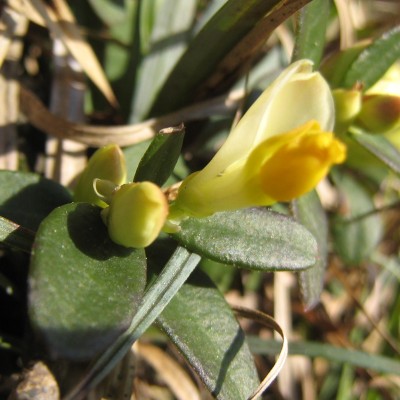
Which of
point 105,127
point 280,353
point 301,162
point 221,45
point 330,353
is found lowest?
point 330,353

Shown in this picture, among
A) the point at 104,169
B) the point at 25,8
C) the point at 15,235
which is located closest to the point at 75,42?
the point at 25,8

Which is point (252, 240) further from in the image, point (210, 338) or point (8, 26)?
point (8, 26)


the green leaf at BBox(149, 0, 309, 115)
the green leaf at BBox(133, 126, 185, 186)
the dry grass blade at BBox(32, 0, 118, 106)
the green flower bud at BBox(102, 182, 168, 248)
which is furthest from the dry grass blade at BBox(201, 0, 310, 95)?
the green flower bud at BBox(102, 182, 168, 248)

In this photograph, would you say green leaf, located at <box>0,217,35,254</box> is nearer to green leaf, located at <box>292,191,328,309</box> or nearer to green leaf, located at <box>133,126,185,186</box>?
green leaf, located at <box>133,126,185,186</box>

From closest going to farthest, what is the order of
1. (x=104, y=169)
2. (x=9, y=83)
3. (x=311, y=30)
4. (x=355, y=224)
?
(x=104, y=169)
(x=311, y=30)
(x=9, y=83)
(x=355, y=224)

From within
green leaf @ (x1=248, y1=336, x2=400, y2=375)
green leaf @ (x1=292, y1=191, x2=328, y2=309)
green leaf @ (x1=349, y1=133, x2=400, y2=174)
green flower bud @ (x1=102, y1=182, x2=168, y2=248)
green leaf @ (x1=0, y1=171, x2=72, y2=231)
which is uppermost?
green flower bud @ (x1=102, y1=182, x2=168, y2=248)

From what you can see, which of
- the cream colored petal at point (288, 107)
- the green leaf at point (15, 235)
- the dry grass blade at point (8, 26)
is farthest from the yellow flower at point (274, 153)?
the dry grass blade at point (8, 26)
